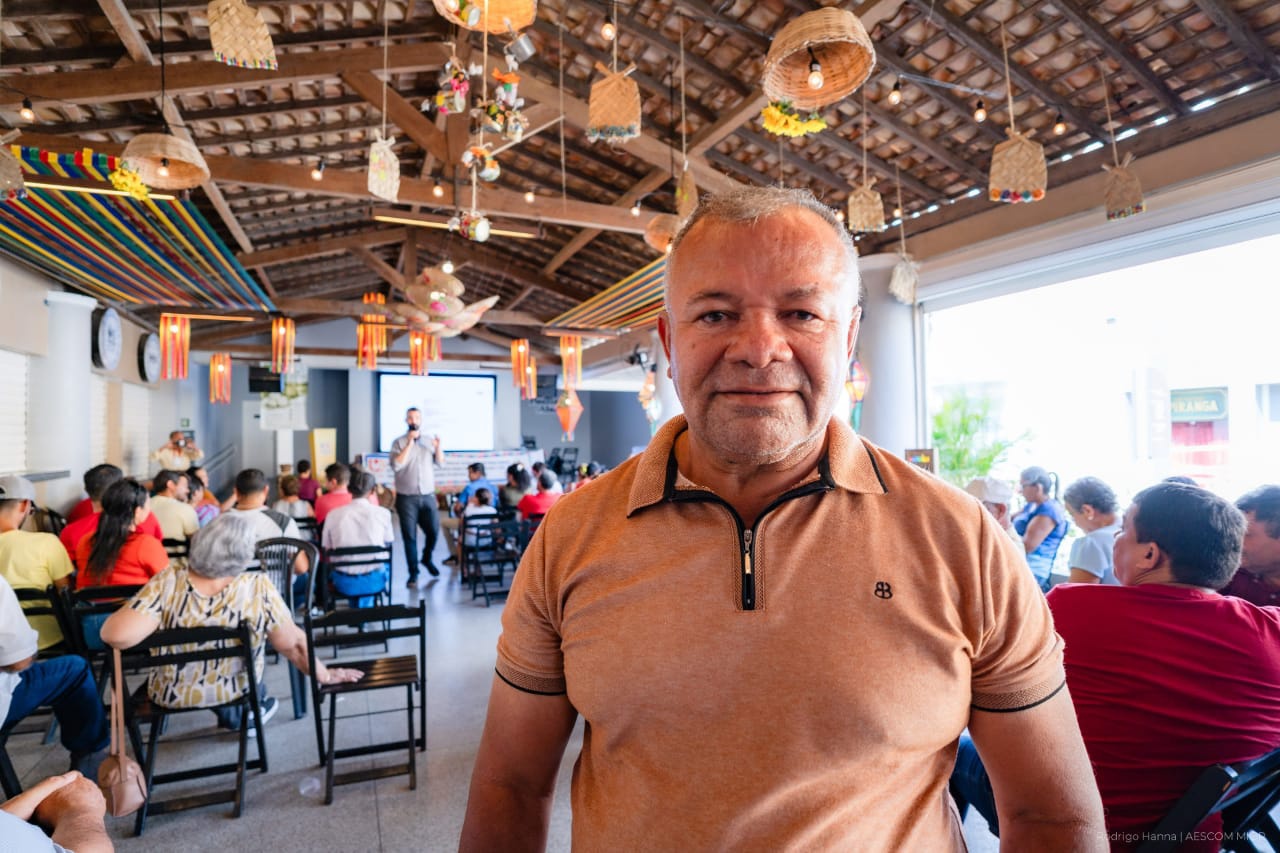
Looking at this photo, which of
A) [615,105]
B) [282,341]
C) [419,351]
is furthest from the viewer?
[419,351]

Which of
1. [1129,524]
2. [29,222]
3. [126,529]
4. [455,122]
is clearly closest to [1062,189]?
[1129,524]

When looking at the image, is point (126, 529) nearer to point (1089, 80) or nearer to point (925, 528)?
point (925, 528)

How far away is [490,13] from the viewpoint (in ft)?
7.06

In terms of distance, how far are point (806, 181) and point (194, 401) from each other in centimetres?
1296

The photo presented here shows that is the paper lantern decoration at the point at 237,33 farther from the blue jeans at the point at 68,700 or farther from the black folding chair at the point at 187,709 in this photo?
the blue jeans at the point at 68,700

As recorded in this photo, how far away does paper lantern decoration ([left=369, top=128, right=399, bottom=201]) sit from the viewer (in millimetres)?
3527

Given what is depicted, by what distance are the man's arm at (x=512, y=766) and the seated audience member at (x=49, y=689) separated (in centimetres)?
224

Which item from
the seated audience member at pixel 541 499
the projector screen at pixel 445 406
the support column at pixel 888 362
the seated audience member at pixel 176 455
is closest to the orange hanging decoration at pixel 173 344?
the seated audience member at pixel 176 455

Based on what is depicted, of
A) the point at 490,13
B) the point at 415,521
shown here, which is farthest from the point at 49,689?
the point at 415,521

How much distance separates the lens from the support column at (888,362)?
626 cm

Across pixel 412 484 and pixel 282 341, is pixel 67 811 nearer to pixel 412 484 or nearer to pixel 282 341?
pixel 412 484

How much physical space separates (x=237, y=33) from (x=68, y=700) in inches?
105

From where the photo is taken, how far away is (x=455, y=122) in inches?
221

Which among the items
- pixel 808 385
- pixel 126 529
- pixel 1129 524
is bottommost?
pixel 126 529
